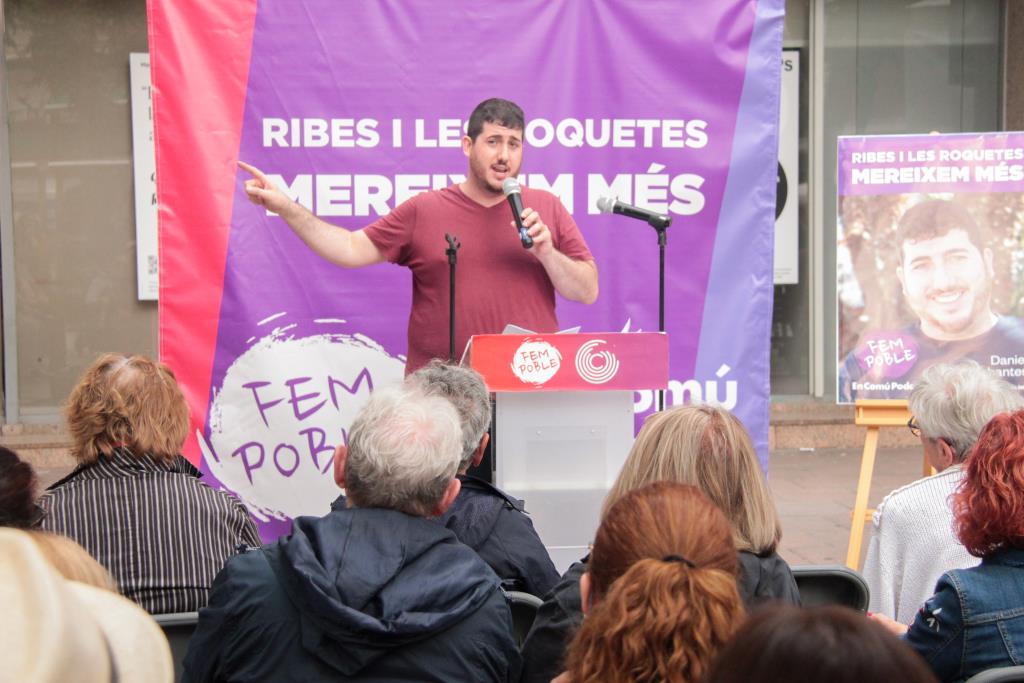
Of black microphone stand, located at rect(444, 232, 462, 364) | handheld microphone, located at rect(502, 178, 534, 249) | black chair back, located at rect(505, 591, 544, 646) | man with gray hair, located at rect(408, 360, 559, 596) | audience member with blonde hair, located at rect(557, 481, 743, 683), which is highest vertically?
handheld microphone, located at rect(502, 178, 534, 249)

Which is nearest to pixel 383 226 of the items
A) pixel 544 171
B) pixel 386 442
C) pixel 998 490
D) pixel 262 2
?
pixel 544 171

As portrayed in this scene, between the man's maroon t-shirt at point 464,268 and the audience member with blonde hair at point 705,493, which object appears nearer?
the audience member with blonde hair at point 705,493

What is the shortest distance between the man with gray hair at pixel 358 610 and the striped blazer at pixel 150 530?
0.66 m

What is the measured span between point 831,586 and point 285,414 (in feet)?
8.83

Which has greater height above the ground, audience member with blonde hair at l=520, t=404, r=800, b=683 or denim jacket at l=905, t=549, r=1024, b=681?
audience member with blonde hair at l=520, t=404, r=800, b=683

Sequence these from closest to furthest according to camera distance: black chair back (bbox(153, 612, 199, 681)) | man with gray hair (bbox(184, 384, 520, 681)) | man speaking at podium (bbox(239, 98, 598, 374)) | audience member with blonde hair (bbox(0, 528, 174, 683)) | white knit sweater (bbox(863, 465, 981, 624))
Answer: audience member with blonde hair (bbox(0, 528, 174, 683)) < man with gray hair (bbox(184, 384, 520, 681)) < black chair back (bbox(153, 612, 199, 681)) < white knit sweater (bbox(863, 465, 981, 624)) < man speaking at podium (bbox(239, 98, 598, 374))

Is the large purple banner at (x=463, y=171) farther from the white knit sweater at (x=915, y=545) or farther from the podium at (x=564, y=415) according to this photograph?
the white knit sweater at (x=915, y=545)

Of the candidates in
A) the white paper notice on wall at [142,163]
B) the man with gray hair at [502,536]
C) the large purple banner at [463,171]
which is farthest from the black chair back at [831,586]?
the white paper notice on wall at [142,163]

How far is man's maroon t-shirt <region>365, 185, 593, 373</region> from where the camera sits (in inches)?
168

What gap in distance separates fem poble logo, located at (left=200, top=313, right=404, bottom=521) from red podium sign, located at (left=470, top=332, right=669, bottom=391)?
3.79ft

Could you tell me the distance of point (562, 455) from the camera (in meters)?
3.64

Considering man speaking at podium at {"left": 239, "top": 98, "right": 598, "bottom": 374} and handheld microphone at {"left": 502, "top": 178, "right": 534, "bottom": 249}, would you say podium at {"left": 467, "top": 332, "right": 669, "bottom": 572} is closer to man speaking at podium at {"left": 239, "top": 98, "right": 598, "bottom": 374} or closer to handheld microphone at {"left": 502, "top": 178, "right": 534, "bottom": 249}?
handheld microphone at {"left": 502, "top": 178, "right": 534, "bottom": 249}

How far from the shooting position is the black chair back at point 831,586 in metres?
2.36

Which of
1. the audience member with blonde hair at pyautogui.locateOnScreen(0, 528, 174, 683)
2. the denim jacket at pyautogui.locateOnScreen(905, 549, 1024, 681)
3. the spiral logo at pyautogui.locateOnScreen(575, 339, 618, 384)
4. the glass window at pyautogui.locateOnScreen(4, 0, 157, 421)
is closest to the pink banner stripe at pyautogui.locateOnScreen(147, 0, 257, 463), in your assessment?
the spiral logo at pyautogui.locateOnScreen(575, 339, 618, 384)
